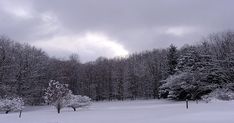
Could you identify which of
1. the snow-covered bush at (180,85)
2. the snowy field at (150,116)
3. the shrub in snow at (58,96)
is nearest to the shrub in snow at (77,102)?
the shrub in snow at (58,96)

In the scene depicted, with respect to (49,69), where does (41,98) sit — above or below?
below

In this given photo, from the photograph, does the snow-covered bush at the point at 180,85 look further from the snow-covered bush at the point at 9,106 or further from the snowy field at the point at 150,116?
the snow-covered bush at the point at 9,106

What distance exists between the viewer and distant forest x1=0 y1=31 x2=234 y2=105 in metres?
52.2

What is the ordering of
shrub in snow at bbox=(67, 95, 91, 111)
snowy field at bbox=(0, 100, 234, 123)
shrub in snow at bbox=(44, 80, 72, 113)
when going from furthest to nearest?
1. shrub in snow at bbox=(67, 95, 91, 111)
2. shrub in snow at bbox=(44, 80, 72, 113)
3. snowy field at bbox=(0, 100, 234, 123)

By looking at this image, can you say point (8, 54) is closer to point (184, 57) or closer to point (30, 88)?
point (30, 88)

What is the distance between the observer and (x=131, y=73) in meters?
85.5

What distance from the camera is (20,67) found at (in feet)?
208

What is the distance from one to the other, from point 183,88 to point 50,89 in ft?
77.1

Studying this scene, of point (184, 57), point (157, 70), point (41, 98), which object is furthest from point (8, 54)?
point (157, 70)

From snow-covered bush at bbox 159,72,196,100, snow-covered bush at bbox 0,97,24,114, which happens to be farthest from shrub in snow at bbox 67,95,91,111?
snow-covered bush at bbox 159,72,196,100

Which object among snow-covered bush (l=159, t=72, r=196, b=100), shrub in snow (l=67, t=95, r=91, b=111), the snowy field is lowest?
the snowy field

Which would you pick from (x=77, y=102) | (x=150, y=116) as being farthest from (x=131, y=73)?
(x=150, y=116)

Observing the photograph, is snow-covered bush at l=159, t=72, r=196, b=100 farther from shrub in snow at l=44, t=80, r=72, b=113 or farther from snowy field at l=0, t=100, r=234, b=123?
snowy field at l=0, t=100, r=234, b=123

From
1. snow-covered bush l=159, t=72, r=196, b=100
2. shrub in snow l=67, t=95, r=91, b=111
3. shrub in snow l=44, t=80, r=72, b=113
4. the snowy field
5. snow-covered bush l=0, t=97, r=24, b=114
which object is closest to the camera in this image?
the snowy field
